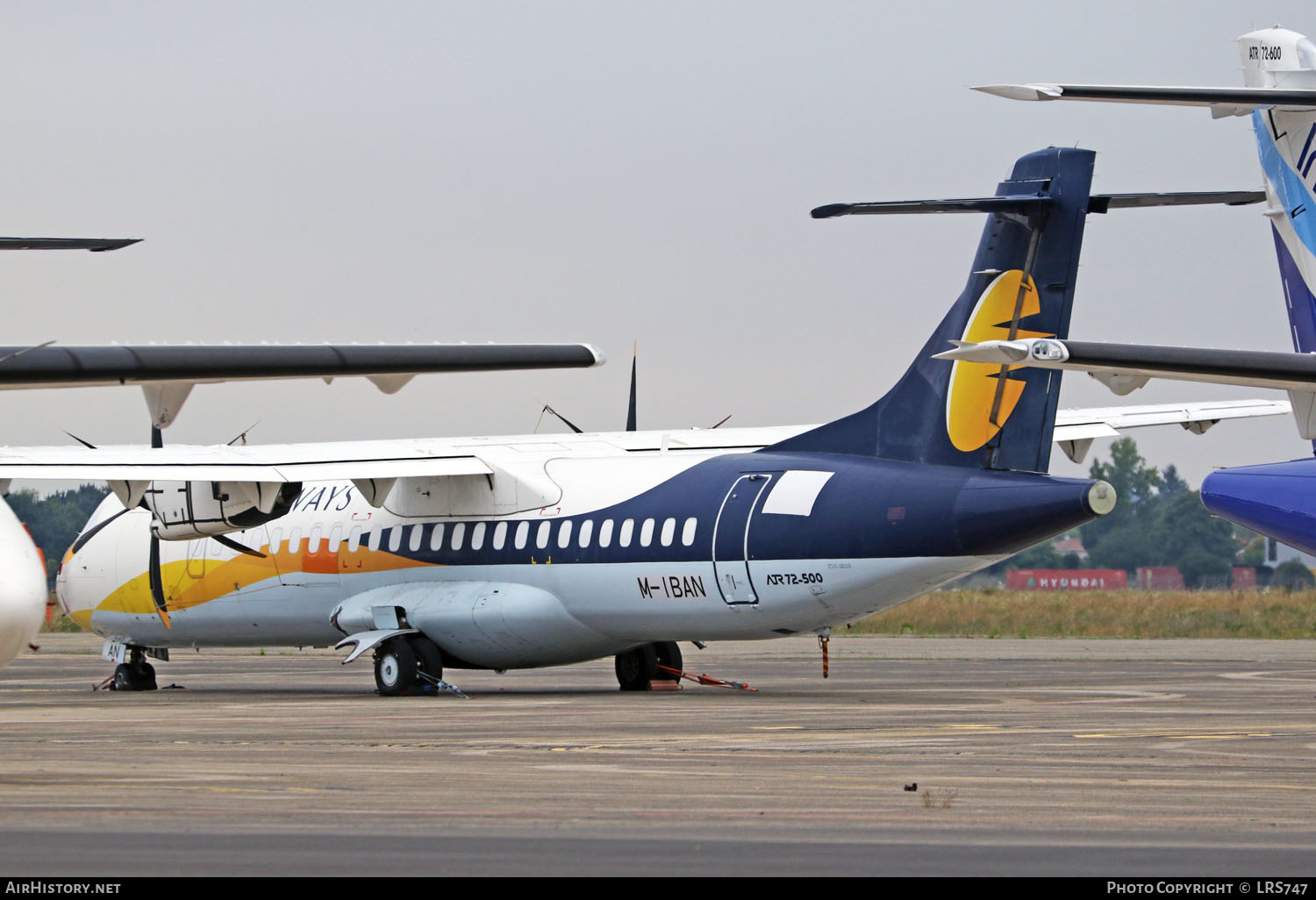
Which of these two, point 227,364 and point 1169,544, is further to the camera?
point 1169,544

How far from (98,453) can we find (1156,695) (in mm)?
13988

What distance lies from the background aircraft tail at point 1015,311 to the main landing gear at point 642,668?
20.2ft

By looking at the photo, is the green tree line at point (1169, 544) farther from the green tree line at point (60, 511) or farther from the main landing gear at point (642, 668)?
the main landing gear at point (642, 668)

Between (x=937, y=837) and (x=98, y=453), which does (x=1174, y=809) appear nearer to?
(x=937, y=837)

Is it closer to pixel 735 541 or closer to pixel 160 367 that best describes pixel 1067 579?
pixel 735 541

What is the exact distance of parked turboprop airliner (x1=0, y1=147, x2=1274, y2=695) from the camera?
20.0m

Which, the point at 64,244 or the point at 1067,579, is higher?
the point at 64,244

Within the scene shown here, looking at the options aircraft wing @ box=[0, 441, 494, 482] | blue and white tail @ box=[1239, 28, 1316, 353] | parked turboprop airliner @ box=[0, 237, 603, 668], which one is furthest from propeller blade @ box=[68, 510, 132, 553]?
blue and white tail @ box=[1239, 28, 1316, 353]

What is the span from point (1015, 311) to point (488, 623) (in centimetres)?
820

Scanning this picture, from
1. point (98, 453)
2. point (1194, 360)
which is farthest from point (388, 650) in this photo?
point (1194, 360)

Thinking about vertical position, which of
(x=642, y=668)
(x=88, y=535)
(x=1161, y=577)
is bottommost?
(x=1161, y=577)

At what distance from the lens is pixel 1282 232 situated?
17625 millimetres

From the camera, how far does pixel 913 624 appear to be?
50.8m

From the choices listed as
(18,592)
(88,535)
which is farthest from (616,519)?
(18,592)
